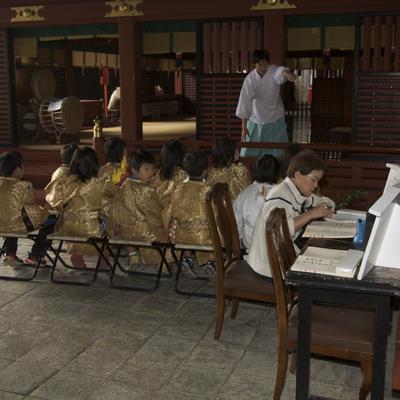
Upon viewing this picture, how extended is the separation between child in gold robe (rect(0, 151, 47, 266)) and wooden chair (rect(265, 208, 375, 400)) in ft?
9.13

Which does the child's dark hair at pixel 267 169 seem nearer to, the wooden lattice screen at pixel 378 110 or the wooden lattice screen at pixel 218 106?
the wooden lattice screen at pixel 378 110

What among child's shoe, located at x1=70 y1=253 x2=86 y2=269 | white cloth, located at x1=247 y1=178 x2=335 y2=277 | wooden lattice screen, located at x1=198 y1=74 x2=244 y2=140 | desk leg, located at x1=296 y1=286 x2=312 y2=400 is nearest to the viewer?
desk leg, located at x1=296 y1=286 x2=312 y2=400

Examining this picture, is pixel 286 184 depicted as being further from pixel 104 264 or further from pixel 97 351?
pixel 104 264

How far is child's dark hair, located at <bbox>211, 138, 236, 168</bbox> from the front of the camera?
514 centimetres

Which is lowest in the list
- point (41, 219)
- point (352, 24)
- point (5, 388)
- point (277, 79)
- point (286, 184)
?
point (5, 388)

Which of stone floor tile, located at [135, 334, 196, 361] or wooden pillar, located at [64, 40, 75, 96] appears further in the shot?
wooden pillar, located at [64, 40, 75, 96]

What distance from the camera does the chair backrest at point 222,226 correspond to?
3.57 metres

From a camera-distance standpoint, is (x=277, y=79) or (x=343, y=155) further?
(x=343, y=155)

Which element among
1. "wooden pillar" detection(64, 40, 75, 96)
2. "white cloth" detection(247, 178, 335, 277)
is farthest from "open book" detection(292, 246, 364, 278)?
"wooden pillar" detection(64, 40, 75, 96)

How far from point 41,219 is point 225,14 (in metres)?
3.81

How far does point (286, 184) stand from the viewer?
3.56m

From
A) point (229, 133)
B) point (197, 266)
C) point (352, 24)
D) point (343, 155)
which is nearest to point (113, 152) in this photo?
point (197, 266)

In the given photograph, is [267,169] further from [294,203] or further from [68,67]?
[68,67]

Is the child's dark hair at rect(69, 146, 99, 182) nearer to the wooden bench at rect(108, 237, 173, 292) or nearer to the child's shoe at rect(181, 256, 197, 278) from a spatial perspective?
the wooden bench at rect(108, 237, 173, 292)
